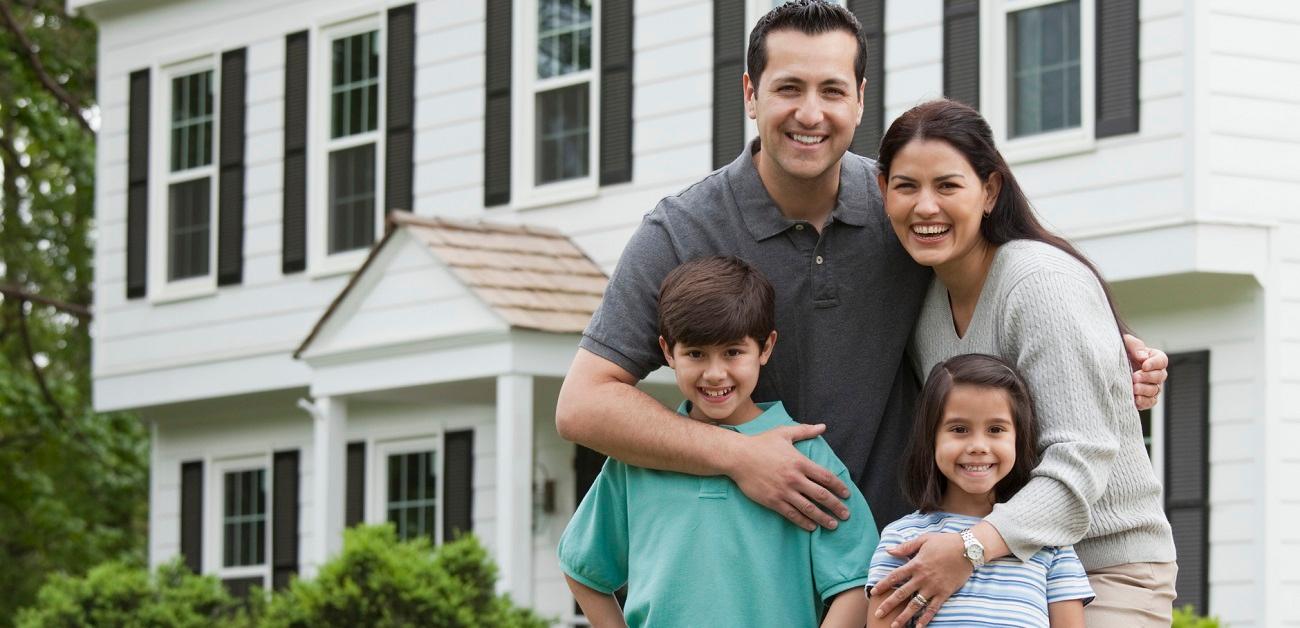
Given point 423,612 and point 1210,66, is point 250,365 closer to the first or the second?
point 423,612

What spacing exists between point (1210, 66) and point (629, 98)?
181 inches

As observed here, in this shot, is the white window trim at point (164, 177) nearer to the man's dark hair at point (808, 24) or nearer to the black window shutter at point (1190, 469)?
the black window shutter at point (1190, 469)

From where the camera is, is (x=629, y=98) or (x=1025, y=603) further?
(x=629, y=98)

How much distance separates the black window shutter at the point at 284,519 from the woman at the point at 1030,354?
13.9 metres

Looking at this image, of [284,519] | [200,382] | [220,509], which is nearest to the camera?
[200,382]

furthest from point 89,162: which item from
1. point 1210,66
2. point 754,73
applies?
point 754,73

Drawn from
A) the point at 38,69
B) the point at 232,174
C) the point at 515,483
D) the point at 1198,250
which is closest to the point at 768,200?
the point at 1198,250

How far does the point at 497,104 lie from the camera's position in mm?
15703

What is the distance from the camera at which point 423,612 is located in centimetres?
1336

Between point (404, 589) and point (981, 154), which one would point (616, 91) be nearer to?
point (404, 589)

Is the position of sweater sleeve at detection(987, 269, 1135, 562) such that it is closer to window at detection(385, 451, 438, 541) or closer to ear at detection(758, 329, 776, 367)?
ear at detection(758, 329, 776, 367)

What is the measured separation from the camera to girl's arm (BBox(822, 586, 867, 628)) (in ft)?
13.8

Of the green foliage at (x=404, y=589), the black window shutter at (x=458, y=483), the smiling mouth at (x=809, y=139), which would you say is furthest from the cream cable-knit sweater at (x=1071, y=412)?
the black window shutter at (x=458, y=483)

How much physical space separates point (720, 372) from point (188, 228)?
14.5 meters
